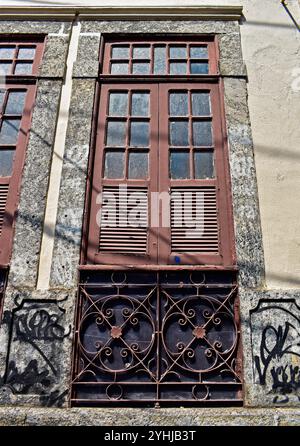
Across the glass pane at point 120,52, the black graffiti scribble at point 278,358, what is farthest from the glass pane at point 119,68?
the black graffiti scribble at point 278,358

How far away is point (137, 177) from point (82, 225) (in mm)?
828

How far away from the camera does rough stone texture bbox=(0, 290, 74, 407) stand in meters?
4.09

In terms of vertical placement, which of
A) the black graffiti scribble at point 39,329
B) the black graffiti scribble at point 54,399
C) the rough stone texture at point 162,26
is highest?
the rough stone texture at point 162,26

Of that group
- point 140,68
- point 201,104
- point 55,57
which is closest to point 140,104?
point 140,68

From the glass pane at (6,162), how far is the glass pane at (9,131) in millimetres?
139

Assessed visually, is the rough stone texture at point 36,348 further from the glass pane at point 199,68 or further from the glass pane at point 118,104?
the glass pane at point 199,68

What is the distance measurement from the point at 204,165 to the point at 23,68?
8.72 ft

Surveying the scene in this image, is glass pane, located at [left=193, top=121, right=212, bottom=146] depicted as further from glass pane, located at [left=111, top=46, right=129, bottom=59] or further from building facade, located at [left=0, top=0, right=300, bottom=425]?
glass pane, located at [left=111, top=46, right=129, bottom=59]

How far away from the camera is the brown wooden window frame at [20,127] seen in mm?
→ 4851

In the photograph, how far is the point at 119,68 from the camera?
589 centimetres

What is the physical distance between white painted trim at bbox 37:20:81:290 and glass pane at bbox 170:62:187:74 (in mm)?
1215

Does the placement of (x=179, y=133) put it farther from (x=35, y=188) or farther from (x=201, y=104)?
(x=35, y=188)

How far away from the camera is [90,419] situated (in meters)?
3.93

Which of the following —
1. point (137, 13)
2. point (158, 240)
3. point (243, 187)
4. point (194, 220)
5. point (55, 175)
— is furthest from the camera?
point (137, 13)
